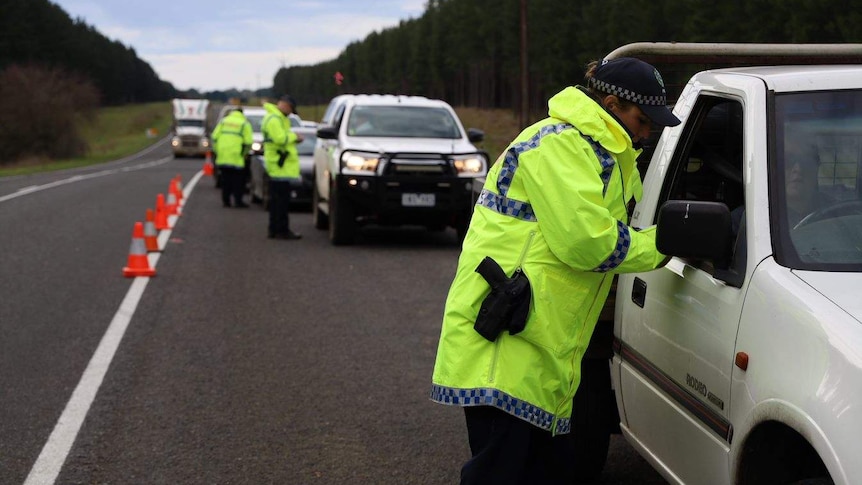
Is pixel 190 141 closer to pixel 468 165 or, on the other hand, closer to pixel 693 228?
pixel 468 165

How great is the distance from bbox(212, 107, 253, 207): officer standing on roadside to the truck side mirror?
1826 cm

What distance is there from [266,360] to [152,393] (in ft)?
3.84

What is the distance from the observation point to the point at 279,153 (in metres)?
15.9

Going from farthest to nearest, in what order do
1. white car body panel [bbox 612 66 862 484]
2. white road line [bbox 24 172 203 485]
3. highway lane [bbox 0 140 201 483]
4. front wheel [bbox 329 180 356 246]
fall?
1. front wheel [bbox 329 180 356 246]
2. highway lane [bbox 0 140 201 483]
3. white road line [bbox 24 172 203 485]
4. white car body panel [bbox 612 66 862 484]

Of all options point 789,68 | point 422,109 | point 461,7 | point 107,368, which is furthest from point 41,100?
point 789,68

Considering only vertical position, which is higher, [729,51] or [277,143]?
[729,51]

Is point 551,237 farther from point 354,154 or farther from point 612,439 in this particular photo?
point 354,154

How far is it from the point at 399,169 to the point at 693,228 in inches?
445

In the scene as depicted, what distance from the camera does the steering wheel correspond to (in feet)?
12.4

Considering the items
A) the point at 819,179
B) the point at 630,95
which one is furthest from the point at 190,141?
the point at 819,179

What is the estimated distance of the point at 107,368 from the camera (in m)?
8.15

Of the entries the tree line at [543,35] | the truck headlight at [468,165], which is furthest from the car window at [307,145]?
the truck headlight at [468,165]

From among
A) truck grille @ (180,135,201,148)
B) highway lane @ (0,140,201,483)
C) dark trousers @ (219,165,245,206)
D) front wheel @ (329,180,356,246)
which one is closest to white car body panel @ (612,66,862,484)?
highway lane @ (0,140,201,483)

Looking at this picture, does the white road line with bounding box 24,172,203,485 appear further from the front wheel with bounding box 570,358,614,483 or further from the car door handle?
the car door handle
